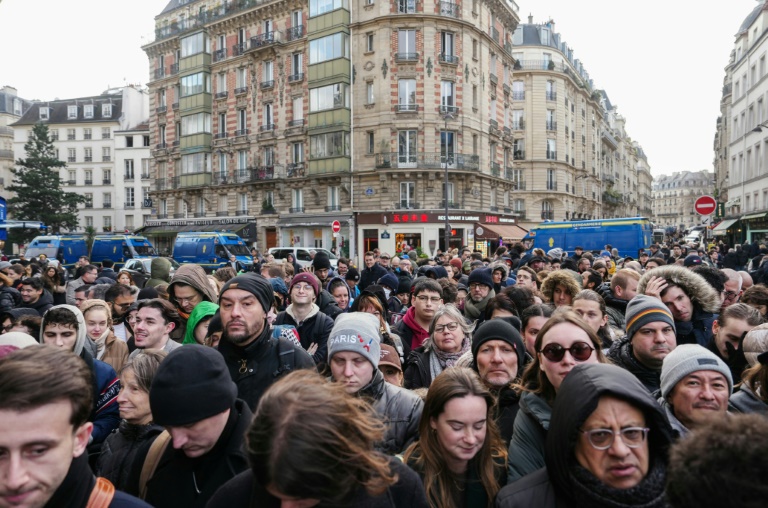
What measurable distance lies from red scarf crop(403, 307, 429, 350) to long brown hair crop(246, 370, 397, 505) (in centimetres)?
361

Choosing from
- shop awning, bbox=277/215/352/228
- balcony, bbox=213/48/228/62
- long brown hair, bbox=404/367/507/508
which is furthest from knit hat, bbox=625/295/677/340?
balcony, bbox=213/48/228/62

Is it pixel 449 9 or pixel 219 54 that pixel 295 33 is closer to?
pixel 219 54

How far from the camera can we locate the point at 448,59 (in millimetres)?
31234

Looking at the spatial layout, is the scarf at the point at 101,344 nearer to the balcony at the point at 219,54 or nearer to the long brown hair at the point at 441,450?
the long brown hair at the point at 441,450

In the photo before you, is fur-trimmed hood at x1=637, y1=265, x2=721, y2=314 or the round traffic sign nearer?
fur-trimmed hood at x1=637, y1=265, x2=721, y2=314

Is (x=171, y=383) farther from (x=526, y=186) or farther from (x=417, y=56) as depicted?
(x=526, y=186)

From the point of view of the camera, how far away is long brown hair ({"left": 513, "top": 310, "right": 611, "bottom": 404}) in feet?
8.73

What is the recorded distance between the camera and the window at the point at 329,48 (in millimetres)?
31812

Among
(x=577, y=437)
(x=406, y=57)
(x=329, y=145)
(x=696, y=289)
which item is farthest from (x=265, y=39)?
(x=577, y=437)

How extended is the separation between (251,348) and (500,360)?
1583 mm

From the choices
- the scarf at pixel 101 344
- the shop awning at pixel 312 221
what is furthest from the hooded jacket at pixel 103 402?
the shop awning at pixel 312 221

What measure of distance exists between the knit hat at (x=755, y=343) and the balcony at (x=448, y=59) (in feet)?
99.7

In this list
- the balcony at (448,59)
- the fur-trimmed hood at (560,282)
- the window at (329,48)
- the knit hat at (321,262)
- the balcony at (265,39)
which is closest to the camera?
the fur-trimmed hood at (560,282)

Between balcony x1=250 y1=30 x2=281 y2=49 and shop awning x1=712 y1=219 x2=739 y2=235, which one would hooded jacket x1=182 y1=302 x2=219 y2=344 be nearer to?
balcony x1=250 y1=30 x2=281 y2=49
